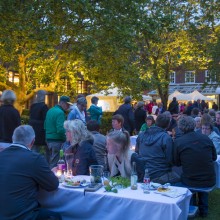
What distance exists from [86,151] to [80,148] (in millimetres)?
99

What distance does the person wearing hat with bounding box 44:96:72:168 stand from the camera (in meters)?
6.80

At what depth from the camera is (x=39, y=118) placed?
7211 mm

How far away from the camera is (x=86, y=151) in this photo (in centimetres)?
451

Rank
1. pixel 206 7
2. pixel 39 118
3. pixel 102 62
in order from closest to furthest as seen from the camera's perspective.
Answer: pixel 39 118, pixel 102 62, pixel 206 7

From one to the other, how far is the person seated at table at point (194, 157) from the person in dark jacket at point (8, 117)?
112 inches

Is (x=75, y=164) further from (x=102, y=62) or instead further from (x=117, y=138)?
(x=102, y=62)

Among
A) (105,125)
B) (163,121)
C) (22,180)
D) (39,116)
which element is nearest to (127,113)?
(39,116)

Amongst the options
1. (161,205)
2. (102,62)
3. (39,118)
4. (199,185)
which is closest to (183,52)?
(102,62)

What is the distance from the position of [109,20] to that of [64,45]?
7.51ft

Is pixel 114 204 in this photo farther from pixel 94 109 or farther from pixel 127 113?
pixel 127 113

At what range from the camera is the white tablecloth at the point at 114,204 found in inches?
127

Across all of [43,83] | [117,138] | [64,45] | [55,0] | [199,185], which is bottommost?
[199,185]

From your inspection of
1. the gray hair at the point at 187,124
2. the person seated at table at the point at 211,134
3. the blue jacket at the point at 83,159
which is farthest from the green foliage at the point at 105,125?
the blue jacket at the point at 83,159

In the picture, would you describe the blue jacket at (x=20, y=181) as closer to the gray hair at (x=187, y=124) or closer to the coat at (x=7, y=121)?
the gray hair at (x=187, y=124)
